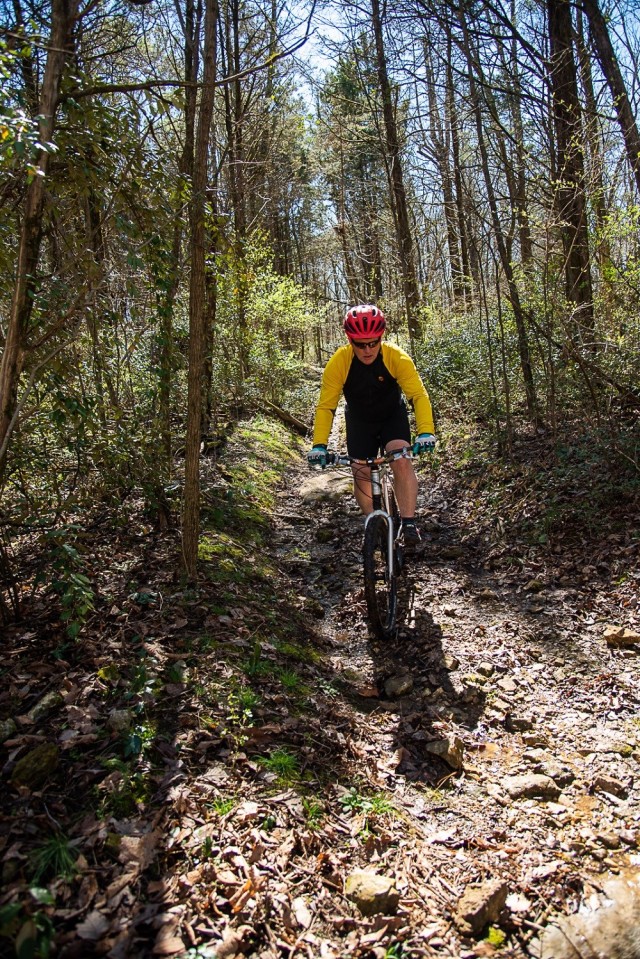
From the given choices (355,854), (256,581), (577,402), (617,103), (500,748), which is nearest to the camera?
(355,854)

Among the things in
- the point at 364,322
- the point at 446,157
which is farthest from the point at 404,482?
the point at 446,157

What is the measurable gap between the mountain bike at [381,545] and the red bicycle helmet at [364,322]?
102 cm

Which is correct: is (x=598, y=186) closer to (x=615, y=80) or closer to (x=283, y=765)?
(x=615, y=80)

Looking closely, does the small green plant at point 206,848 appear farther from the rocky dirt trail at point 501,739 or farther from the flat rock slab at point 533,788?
the flat rock slab at point 533,788

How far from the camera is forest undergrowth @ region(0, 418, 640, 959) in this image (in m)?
2.09

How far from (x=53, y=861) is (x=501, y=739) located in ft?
8.11

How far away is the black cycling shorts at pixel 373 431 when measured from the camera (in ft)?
16.6

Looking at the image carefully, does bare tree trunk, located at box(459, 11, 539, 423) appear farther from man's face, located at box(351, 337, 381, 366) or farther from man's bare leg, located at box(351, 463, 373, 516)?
A: man's bare leg, located at box(351, 463, 373, 516)

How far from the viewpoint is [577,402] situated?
7023mm

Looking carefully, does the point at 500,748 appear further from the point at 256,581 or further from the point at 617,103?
the point at 617,103

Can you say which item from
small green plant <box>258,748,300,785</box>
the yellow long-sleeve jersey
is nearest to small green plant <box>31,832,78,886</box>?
small green plant <box>258,748,300,785</box>

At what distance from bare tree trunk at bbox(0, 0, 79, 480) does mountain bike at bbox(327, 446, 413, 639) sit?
2349 millimetres

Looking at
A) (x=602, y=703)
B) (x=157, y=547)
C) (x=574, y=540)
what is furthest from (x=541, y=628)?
(x=157, y=547)

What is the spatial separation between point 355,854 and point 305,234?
32.8m
